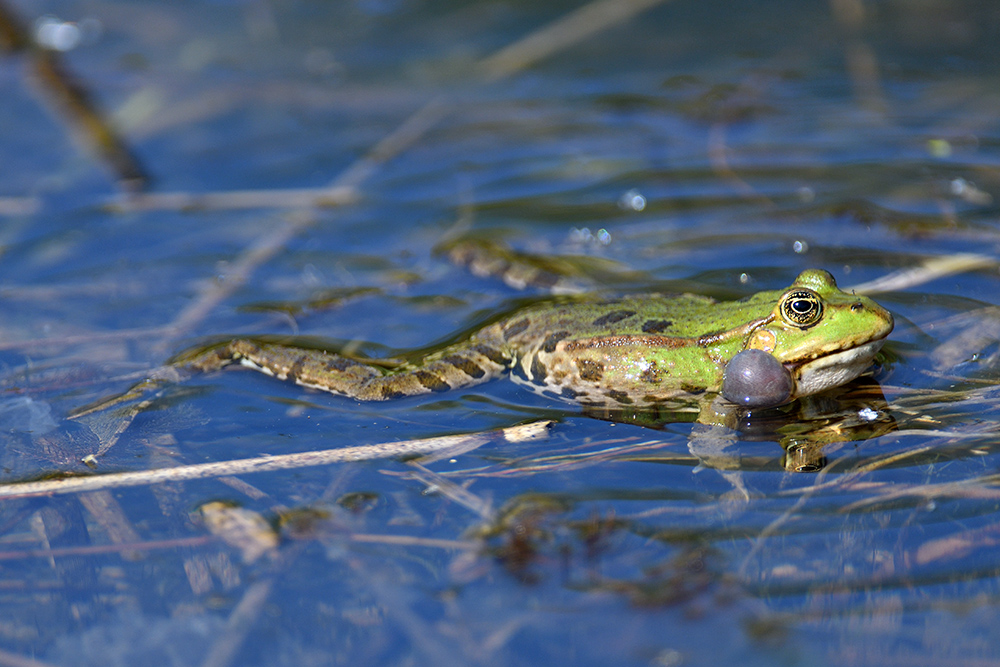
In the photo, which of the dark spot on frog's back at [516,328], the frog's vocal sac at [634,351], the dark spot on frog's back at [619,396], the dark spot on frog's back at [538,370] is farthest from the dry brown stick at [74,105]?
the dark spot on frog's back at [619,396]

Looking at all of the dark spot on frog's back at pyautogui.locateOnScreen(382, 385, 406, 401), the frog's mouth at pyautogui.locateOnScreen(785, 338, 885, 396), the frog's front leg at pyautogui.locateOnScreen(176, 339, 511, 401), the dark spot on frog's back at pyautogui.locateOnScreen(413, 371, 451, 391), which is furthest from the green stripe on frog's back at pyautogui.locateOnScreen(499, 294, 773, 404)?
the dark spot on frog's back at pyautogui.locateOnScreen(382, 385, 406, 401)

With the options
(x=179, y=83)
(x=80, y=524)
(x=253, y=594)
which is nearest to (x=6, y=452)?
(x=80, y=524)

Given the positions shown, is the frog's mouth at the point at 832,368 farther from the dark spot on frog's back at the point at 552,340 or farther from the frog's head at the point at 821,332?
the dark spot on frog's back at the point at 552,340

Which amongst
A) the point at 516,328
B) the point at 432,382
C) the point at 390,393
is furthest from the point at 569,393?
the point at 390,393

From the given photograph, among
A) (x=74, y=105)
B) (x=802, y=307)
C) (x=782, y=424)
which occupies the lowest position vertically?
(x=782, y=424)

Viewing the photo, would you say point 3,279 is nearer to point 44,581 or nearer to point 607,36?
point 44,581

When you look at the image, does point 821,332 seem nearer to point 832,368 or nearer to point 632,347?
point 832,368

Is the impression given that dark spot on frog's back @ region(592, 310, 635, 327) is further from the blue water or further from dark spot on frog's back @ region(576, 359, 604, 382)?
the blue water
